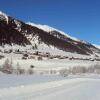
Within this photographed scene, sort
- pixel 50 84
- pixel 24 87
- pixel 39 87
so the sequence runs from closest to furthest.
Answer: pixel 24 87, pixel 39 87, pixel 50 84

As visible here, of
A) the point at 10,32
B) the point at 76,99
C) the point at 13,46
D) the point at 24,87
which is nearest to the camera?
the point at 76,99

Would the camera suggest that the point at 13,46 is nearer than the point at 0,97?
No

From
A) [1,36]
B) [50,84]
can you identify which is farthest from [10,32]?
[50,84]

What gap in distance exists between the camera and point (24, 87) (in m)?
21.0

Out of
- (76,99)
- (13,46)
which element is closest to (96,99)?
(76,99)

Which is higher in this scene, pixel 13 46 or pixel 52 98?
pixel 13 46

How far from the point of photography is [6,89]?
62.7ft

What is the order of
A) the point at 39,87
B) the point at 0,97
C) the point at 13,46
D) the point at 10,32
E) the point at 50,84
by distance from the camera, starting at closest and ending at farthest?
the point at 0,97
the point at 39,87
the point at 50,84
the point at 13,46
the point at 10,32

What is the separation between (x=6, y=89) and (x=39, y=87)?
3989 mm

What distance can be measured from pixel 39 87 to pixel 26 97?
16.9 feet

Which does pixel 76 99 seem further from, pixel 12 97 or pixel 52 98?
pixel 12 97

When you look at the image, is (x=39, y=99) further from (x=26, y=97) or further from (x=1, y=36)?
(x=1, y=36)

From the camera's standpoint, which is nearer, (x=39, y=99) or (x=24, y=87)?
(x=39, y=99)

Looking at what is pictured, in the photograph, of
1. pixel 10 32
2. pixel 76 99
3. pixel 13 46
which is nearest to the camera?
pixel 76 99
